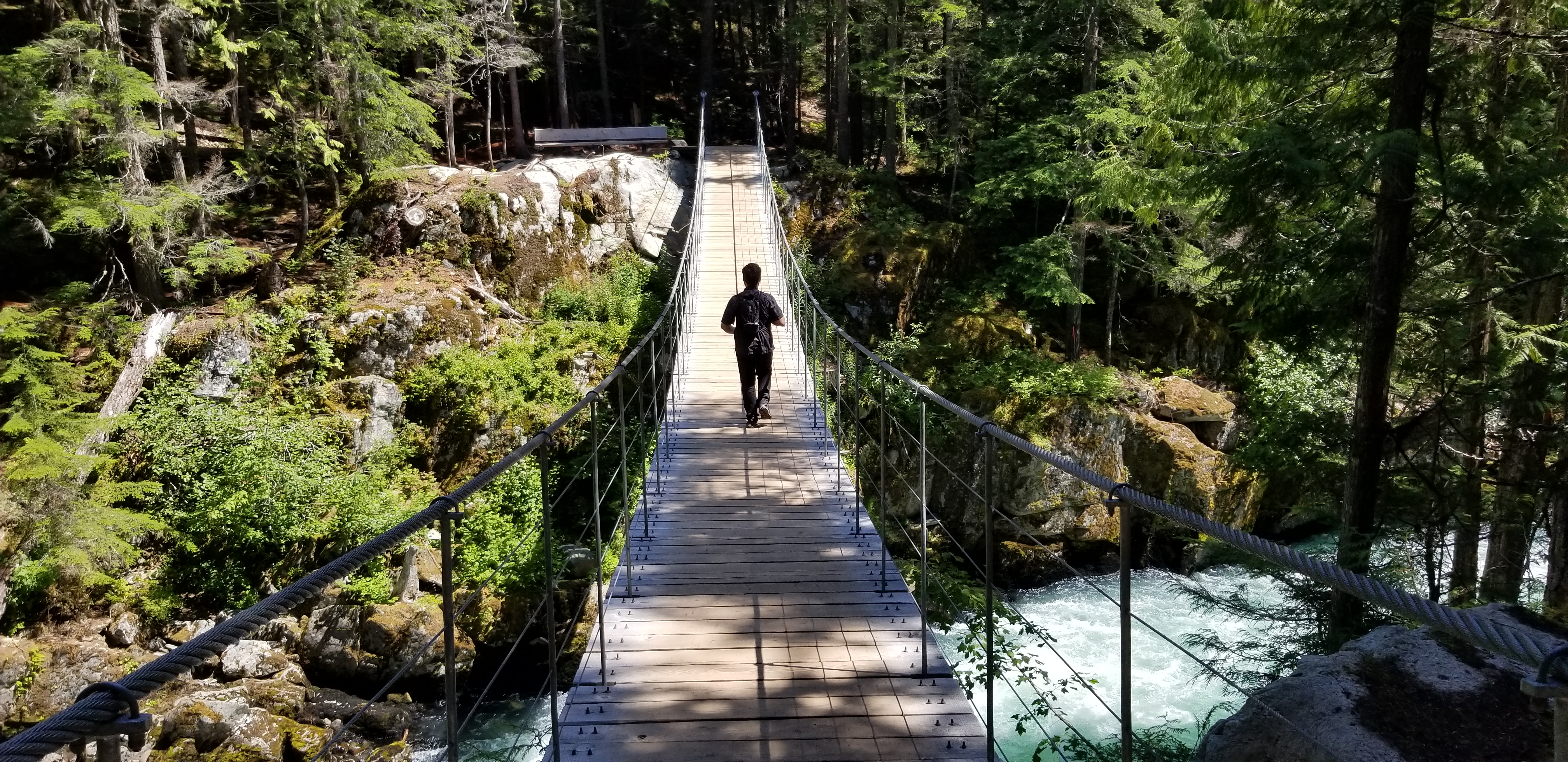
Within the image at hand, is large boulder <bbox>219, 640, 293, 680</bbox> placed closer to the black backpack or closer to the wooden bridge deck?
the wooden bridge deck

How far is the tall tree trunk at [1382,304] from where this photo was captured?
488cm

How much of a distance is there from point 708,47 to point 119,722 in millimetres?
22890

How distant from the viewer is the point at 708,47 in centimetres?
2216

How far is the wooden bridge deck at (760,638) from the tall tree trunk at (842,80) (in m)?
12.3

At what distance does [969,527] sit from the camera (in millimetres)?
12258

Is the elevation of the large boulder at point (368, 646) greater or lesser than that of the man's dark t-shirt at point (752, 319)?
lesser

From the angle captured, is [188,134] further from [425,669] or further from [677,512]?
[677,512]

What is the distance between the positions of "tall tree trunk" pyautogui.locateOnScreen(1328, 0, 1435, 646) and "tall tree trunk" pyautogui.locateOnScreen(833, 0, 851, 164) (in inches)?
502

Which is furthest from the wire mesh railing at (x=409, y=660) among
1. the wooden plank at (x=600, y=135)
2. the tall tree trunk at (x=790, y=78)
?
the tall tree trunk at (x=790, y=78)

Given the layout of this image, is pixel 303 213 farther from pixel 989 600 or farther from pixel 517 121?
pixel 989 600

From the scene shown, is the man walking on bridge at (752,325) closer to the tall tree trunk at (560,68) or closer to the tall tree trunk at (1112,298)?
the tall tree trunk at (1112,298)

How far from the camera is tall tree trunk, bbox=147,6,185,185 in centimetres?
1164

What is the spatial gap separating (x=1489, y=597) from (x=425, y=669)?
336 inches

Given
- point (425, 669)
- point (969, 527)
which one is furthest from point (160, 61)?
point (969, 527)
